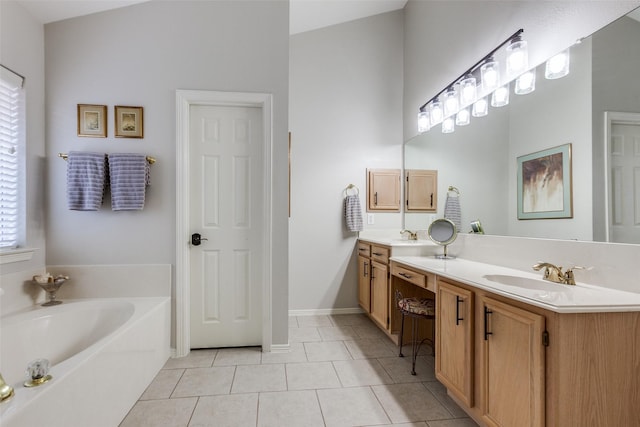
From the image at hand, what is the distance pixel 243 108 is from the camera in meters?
2.66

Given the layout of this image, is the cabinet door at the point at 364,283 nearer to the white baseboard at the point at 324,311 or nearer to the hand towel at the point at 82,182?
the white baseboard at the point at 324,311

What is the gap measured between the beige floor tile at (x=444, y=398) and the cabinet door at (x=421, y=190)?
5.01ft

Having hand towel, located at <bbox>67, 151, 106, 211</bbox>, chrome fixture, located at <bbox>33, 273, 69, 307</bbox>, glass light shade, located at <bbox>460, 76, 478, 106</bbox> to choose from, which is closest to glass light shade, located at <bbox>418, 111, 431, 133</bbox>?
glass light shade, located at <bbox>460, 76, 478, 106</bbox>

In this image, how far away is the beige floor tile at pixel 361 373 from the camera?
2119 mm

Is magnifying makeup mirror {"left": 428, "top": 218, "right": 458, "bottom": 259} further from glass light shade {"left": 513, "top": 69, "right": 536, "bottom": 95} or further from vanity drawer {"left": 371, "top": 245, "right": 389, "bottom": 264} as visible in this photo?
glass light shade {"left": 513, "top": 69, "right": 536, "bottom": 95}

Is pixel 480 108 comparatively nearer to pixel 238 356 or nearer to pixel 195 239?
pixel 195 239

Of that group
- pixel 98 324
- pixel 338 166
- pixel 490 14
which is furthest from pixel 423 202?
pixel 98 324

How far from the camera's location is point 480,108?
7.63ft

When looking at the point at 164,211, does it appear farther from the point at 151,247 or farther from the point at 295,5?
the point at 295,5

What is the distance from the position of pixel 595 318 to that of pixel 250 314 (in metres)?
2.29

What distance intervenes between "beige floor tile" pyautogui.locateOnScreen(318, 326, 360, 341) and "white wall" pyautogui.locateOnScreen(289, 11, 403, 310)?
0.46 metres

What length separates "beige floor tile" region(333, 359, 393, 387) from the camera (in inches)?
83.4

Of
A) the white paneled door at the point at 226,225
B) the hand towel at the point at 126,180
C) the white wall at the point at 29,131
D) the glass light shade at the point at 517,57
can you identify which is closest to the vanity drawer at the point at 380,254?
the white paneled door at the point at 226,225

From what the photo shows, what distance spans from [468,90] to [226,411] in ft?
9.29
